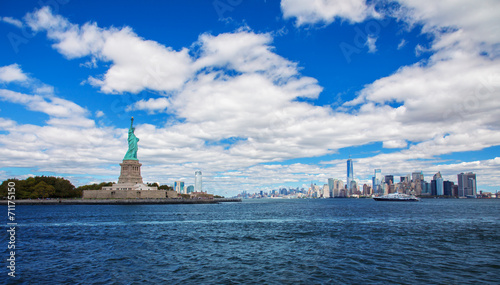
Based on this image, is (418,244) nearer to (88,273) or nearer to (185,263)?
(185,263)

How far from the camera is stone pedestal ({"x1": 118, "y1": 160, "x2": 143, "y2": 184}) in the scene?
15375cm

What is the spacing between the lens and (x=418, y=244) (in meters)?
32.8

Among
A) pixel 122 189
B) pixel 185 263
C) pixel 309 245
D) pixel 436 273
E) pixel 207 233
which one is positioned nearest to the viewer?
pixel 436 273

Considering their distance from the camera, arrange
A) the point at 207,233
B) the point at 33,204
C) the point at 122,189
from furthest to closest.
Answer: the point at 122,189
the point at 33,204
the point at 207,233

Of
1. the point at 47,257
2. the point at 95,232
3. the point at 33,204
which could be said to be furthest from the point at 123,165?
the point at 47,257

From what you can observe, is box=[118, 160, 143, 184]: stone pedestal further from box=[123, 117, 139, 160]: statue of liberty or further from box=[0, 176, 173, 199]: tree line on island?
box=[0, 176, 173, 199]: tree line on island

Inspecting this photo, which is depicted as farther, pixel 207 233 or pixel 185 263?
pixel 207 233

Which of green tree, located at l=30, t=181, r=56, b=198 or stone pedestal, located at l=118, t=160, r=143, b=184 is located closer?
green tree, located at l=30, t=181, r=56, b=198

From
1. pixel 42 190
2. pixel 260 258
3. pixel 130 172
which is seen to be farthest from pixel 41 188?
pixel 260 258

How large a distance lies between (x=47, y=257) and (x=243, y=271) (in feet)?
57.2

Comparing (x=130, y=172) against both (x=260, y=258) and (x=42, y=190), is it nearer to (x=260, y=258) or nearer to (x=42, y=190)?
(x=42, y=190)

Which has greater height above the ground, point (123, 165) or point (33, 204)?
point (123, 165)

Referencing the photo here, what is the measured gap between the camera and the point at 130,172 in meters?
154

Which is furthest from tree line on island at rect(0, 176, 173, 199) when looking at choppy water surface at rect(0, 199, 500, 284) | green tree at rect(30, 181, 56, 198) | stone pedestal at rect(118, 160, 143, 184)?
choppy water surface at rect(0, 199, 500, 284)
